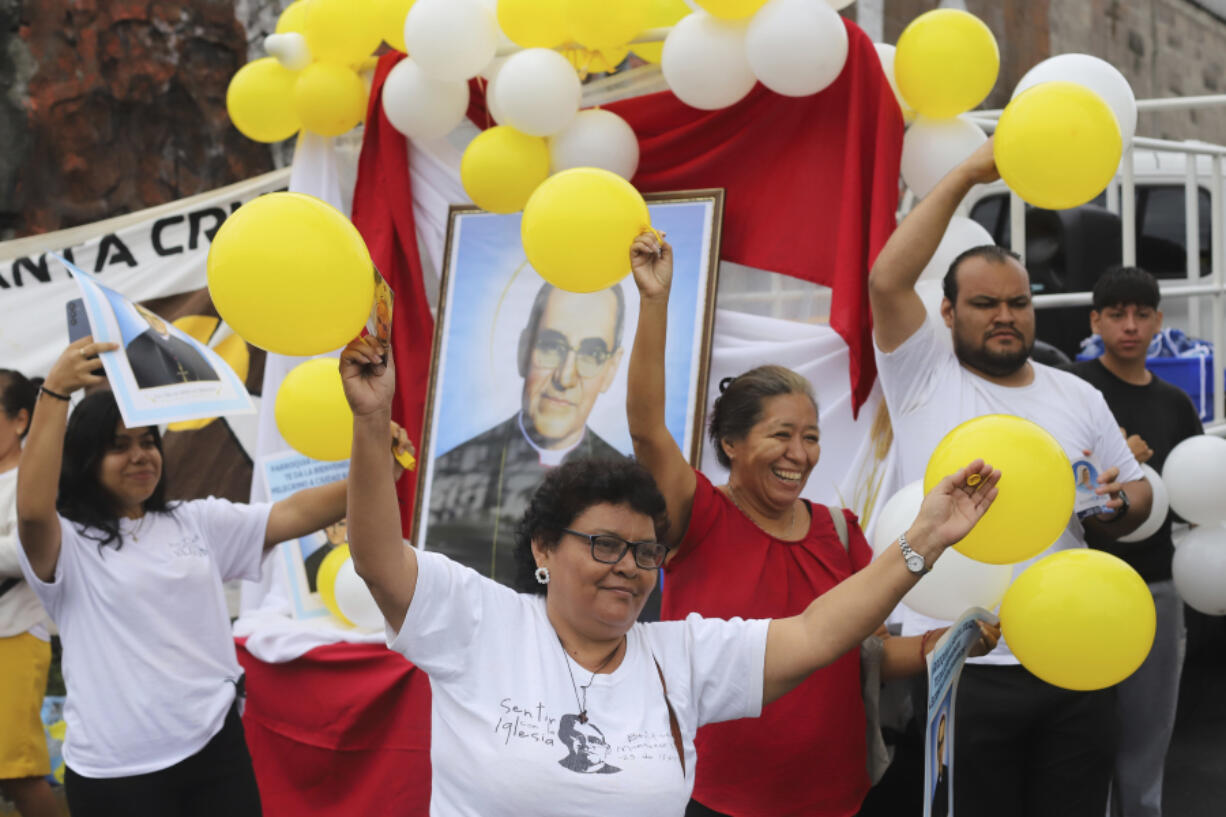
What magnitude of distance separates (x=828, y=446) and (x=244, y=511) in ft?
5.27

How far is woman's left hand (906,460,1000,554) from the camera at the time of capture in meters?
1.57

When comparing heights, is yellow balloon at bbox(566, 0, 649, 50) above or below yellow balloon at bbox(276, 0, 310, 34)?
below

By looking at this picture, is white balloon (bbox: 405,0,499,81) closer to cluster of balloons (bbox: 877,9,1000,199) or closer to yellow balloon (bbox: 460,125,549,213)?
yellow balloon (bbox: 460,125,549,213)

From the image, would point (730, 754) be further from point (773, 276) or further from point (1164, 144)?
point (1164, 144)

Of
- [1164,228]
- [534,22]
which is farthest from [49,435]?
[1164,228]

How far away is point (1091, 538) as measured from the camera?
2.74 m

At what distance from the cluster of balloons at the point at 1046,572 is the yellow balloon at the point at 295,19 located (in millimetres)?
2851

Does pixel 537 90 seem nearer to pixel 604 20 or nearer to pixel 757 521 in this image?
pixel 604 20

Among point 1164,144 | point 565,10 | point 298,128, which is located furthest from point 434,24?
point 1164,144

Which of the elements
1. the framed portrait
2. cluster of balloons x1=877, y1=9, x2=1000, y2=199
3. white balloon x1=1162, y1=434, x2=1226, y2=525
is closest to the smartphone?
the framed portrait

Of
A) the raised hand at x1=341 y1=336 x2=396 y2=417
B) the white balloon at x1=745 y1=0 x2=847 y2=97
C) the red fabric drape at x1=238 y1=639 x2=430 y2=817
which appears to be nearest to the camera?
the raised hand at x1=341 y1=336 x2=396 y2=417

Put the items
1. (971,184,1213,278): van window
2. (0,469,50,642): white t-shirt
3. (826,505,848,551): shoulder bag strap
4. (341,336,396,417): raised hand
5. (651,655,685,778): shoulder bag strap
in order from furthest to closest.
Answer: (971,184,1213,278): van window < (0,469,50,642): white t-shirt < (826,505,848,551): shoulder bag strap < (651,655,685,778): shoulder bag strap < (341,336,396,417): raised hand

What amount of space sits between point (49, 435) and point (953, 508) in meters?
1.73

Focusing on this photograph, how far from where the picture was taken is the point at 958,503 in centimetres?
162
